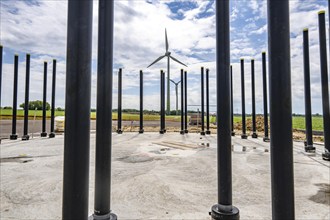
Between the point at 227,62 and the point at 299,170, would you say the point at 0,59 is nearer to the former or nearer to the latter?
the point at 227,62

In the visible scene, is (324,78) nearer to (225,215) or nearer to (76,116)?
(225,215)

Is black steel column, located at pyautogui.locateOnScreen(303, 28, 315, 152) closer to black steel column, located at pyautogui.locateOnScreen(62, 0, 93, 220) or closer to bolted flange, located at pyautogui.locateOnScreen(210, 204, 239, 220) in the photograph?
bolted flange, located at pyautogui.locateOnScreen(210, 204, 239, 220)

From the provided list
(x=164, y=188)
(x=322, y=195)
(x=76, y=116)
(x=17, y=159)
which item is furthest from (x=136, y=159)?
(x=76, y=116)

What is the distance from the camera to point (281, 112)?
1.47 metres

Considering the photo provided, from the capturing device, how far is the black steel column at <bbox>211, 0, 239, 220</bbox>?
2539 mm

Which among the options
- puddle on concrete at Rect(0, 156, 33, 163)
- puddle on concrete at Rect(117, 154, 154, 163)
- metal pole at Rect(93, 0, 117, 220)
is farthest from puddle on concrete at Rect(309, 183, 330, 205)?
puddle on concrete at Rect(0, 156, 33, 163)

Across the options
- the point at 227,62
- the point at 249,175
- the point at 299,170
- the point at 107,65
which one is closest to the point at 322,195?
the point at 249,175

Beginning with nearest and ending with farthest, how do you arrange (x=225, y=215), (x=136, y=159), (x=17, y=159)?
(x=225, y=215)
(x=17, y=159)
(x=136, y=159)

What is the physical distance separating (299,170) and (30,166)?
7.86 m

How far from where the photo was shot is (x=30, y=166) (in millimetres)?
6488

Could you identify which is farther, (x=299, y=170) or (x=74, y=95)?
(x=299, y=170)

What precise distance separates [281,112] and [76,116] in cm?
136

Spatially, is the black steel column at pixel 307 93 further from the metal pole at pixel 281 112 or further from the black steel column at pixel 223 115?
the metal pole at pixel 281 112

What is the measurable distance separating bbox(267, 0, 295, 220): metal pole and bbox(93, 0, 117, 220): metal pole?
138 cm
